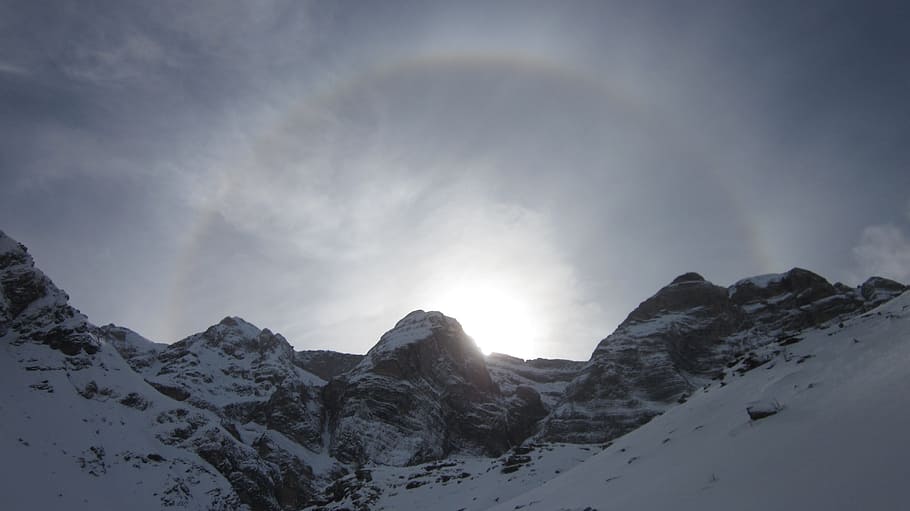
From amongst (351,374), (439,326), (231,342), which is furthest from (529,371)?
(231,342)

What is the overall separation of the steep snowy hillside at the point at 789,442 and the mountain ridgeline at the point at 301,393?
18.3 ft

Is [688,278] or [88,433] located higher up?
[688,278]

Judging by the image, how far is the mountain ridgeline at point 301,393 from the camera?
47.8 m

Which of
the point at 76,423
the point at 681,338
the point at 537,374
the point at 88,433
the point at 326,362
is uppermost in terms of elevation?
the point at 326,362

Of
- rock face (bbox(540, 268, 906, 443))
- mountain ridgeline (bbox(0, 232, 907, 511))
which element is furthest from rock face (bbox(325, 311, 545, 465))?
rock face (bbox(540, 268, 906, 443))

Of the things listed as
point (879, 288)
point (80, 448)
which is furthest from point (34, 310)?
point (879, 288)

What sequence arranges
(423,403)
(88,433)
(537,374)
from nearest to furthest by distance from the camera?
(88,433) → (423,403) → (537,374)

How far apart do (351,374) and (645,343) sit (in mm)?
61956

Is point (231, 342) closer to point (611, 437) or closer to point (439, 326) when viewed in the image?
point (439, 326)

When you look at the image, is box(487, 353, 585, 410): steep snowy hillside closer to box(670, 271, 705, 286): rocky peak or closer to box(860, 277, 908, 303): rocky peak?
box(670, 271, 705, 286): rocky peak

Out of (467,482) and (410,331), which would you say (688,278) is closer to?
(410,331)

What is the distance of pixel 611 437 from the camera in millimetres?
88688

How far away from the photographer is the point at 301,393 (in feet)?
348

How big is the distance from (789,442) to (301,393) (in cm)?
10472
